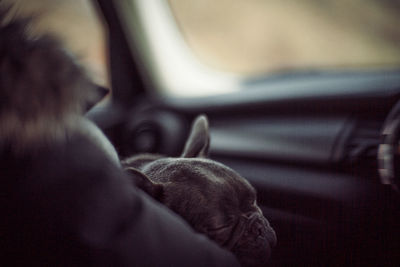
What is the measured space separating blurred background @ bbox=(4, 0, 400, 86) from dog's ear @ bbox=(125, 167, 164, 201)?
1181 mm

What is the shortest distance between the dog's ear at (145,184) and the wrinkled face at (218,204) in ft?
0.07

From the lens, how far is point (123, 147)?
2371 mm

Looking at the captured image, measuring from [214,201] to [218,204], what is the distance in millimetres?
14

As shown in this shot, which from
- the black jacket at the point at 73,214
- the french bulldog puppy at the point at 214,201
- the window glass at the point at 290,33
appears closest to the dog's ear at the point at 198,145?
the french bulldog puppy at the point at 214,201

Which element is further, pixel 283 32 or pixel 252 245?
pixel 283 32

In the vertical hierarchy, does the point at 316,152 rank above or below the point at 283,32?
below

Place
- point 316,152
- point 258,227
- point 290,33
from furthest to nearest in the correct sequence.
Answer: point 290,33, point 316,152, point 258,227

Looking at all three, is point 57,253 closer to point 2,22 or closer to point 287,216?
point 2,22

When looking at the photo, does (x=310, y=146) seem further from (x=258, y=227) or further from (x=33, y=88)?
(x=33, y=88)

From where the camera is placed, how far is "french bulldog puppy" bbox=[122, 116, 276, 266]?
903mm

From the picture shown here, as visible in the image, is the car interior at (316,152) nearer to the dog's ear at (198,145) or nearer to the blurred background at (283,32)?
the blurred background at (283,32)

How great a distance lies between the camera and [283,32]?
250 centimetres

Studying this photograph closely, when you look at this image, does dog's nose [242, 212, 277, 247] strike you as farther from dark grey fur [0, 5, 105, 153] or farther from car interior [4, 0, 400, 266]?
dark grey fur [0, 5, 105, 153]

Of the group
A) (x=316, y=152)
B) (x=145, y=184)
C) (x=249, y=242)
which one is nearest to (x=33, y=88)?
(x=145, y=184)
